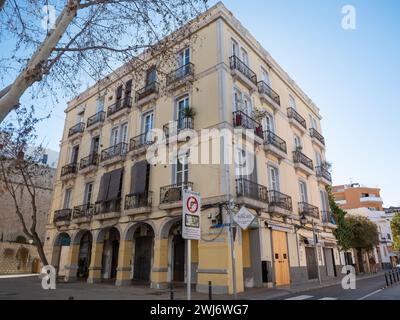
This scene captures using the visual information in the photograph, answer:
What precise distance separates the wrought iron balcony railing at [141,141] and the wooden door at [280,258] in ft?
27.2

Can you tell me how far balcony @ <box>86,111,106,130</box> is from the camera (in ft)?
69.7

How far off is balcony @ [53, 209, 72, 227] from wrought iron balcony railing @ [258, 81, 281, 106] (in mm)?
15185

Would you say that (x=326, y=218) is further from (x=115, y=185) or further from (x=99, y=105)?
(x=99, y=105)

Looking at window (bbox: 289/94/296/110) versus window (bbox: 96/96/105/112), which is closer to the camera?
window (bbox: 289/94/296/110)

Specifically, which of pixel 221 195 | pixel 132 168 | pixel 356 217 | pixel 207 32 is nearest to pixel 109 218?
pixel 132 168

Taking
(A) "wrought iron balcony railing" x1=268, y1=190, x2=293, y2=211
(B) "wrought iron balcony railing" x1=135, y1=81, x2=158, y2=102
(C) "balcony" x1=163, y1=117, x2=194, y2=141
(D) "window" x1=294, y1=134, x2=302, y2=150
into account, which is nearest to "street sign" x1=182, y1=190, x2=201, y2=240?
(C) "balcony" x1=163, y1=117, x2=194, y2=141

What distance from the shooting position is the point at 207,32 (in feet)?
54.4

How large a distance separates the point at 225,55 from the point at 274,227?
9253 millimetres

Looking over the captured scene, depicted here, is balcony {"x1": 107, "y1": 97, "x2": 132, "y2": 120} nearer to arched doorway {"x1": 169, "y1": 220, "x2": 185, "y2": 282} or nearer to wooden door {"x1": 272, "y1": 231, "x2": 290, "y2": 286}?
arched doorway {"x1": 169, "y1": 220, "x2": 185, "y2": 282}

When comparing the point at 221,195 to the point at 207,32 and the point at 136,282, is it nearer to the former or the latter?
the point at 136,282

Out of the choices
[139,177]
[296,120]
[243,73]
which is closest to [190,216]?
[139,177]

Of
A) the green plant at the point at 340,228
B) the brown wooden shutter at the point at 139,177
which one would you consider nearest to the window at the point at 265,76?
the brown wooden shutter at the point at 139,177

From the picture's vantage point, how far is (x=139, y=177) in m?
16.5

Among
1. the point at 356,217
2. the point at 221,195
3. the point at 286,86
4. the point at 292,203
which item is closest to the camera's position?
the point at 221,195
